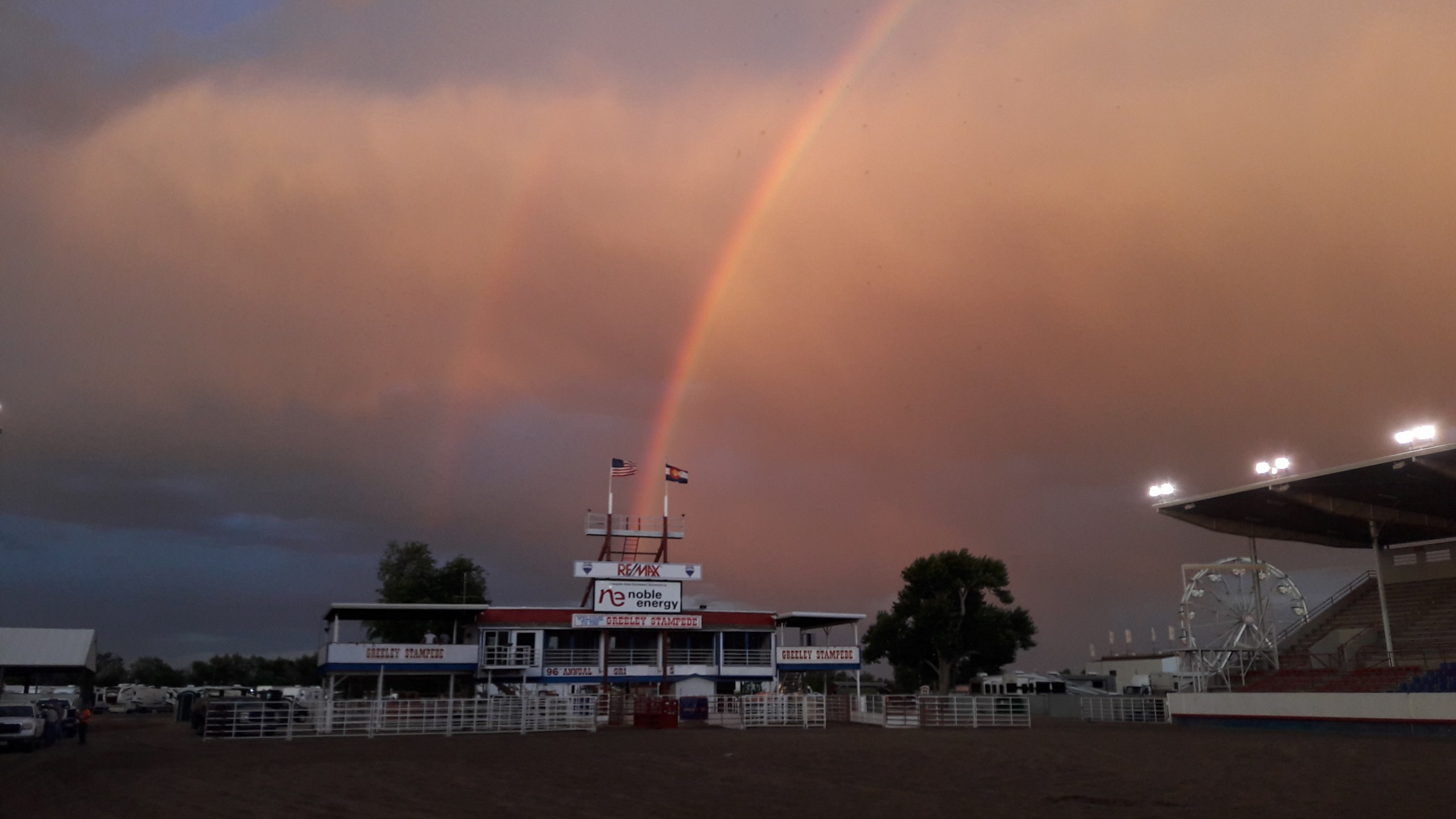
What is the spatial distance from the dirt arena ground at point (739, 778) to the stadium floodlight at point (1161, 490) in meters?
19.6

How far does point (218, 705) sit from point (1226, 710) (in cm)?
3985

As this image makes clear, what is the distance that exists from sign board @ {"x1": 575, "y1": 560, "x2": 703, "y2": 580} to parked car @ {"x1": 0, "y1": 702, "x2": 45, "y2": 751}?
2303cm

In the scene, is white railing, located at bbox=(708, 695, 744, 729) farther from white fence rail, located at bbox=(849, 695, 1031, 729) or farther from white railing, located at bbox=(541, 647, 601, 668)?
white railing, located at bbox=(541, 647, 601, 668)

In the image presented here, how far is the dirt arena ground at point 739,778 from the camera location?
46.2 ft

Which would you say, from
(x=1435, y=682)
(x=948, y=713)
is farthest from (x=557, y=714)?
(x=1435, y=682)

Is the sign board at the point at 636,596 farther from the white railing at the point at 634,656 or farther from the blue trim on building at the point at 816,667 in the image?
the blue trim on building at the point at 816,667

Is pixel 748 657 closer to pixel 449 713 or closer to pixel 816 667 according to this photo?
pixel 816 667

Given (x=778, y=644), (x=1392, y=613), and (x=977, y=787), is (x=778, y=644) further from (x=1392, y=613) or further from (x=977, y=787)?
(x=977, y=787)

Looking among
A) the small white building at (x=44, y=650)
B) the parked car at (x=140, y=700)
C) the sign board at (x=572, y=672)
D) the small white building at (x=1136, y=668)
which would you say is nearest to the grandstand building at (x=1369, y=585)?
the small white building at (x=1136, y=668)

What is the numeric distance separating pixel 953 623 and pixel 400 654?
A: 39.1 meters

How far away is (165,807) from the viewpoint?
14242mm

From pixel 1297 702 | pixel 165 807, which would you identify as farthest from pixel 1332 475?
pixel 165 807

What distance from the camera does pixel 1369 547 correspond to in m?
56.5

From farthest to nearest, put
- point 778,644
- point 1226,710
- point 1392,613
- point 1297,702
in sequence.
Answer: point 778,644 < point 1392,613 < point 1226,710 < point 1297,702
